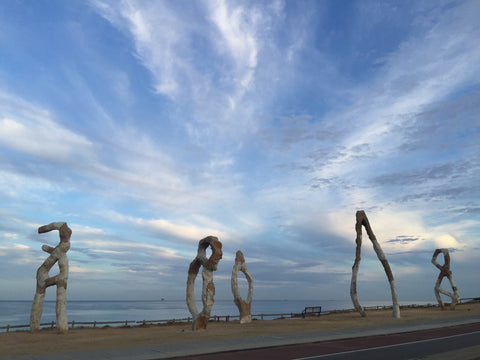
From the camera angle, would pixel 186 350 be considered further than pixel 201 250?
No

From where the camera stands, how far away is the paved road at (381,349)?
514 inches

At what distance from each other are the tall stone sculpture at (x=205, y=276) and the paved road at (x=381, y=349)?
859 centimetres

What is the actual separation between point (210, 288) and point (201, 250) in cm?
268

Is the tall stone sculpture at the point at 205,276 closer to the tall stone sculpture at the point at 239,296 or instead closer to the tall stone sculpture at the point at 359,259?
the tall stone sculpture at the point at 239,296

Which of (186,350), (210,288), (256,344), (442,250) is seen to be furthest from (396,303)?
(186,350)

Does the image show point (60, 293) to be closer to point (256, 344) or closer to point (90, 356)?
point (90, 356)

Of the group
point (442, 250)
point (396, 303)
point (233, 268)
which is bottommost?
point (396, 303)

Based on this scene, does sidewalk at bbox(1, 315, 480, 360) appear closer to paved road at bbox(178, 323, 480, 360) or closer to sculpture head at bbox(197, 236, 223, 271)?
paved road at bbox(178, 323, 480, 360)

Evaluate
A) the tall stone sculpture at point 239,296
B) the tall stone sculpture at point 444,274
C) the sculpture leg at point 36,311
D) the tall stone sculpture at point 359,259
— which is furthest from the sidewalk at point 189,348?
the tall stone sculpture at point 444,274

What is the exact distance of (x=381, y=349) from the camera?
15.1m

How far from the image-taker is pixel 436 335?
66.1 feet

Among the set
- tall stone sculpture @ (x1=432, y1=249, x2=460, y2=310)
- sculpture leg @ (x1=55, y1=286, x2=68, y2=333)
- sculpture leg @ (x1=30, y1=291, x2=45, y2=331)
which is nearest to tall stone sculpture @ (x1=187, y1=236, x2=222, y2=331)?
sculpture leg @ (x1=55, y1=286, x2=68, y2=333)

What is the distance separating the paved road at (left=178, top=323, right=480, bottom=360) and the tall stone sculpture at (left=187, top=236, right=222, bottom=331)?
8.59 meters

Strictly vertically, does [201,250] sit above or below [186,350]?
above
